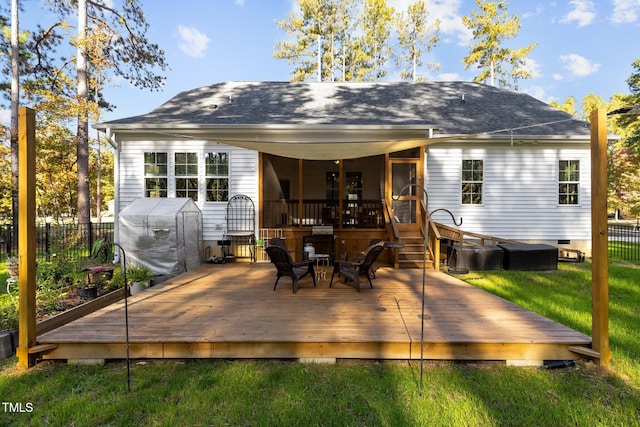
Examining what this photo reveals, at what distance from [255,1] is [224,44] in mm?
3980

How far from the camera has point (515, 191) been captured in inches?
344

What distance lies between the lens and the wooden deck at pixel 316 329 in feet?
10.0

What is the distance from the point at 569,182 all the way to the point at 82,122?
58.1ft

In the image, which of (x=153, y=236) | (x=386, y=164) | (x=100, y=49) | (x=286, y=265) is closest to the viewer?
(x=286, y=265)

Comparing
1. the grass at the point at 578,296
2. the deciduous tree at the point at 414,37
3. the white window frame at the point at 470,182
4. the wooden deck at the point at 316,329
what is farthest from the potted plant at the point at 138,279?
the deciduous tree at the point at 414,37

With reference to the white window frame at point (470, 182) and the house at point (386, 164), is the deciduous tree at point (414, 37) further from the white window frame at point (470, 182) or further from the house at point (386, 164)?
the white window frame at point (470, 182)

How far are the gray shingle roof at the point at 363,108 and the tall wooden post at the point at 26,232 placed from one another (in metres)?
4.68

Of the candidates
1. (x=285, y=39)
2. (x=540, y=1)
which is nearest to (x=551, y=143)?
(x=540, y=1)

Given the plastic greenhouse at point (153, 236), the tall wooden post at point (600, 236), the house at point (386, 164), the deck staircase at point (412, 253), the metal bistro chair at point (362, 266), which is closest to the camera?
the tall wooden post at point (600, 236)

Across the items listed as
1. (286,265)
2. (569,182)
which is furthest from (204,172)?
(569,182)

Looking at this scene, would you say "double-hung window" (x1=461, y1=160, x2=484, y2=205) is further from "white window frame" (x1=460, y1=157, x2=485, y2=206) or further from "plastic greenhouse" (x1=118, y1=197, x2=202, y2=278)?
"plastic greenhouse" (x1=118, y1=197, x2=202, y2=278)

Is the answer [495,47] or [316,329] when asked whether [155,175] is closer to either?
[316,329]

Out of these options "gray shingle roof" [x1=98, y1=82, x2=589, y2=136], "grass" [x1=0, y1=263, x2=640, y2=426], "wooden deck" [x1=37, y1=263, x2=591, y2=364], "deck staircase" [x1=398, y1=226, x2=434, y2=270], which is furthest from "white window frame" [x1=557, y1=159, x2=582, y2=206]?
"grass" [x1=0, y1=263, x2=640, y2=426]

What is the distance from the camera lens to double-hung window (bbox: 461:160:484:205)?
8.72 metres
